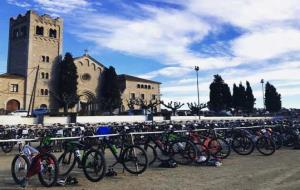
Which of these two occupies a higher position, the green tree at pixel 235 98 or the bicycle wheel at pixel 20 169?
the green tree at pixel 235 98

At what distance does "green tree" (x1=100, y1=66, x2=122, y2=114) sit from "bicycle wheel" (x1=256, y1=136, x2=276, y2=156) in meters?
51.2

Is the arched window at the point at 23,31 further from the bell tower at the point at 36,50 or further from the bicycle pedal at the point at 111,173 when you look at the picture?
the bicycle pedal at the point at 111,173

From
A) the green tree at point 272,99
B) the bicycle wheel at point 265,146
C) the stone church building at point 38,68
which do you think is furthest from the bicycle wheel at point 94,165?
the green tree at point 272,99

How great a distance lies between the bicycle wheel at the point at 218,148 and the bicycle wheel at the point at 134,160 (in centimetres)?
275

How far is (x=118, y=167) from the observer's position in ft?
30.6

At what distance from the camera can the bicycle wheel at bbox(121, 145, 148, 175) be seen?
27.2 ft

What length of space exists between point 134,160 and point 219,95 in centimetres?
6586

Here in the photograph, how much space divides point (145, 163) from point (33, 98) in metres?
50.5

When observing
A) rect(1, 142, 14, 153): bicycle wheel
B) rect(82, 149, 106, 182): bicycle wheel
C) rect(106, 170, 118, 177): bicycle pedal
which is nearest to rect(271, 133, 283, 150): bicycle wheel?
rect(106, 170, 118, 177): bicycle pedal

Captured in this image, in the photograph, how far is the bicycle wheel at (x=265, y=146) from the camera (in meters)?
11.9

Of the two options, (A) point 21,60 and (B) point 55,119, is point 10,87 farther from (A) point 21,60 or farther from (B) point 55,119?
(B) point 55,119

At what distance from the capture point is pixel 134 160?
27.6 feet

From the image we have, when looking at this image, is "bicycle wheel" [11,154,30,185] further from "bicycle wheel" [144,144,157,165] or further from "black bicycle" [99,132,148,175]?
"bicycle wheel" [144,144,157,165]

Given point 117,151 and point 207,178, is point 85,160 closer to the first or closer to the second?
point 117,151
